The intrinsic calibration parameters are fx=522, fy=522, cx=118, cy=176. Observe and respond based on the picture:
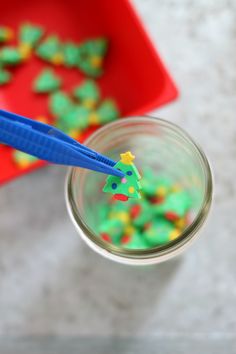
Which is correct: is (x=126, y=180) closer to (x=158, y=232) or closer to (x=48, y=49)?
(x=158, y=232)

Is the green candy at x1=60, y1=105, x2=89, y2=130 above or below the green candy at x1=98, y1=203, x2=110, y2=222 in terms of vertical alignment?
above

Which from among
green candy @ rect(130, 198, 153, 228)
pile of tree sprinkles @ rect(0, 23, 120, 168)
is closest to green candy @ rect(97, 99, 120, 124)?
pile of tree sprinkles @ rect(0, 23, 120, 168)

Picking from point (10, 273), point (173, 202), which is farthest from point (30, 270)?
point (173, 202)

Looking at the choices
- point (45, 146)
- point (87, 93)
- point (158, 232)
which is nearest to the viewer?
point (45, 146)

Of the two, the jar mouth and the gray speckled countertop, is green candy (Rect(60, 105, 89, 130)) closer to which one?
the gray speckled countertop

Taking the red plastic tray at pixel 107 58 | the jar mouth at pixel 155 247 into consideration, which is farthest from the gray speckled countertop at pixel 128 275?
the jar mouth at pixel 155 247

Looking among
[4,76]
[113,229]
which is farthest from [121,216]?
[4,76]
